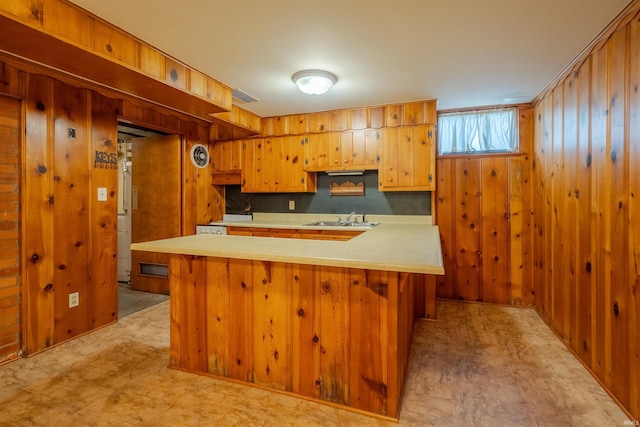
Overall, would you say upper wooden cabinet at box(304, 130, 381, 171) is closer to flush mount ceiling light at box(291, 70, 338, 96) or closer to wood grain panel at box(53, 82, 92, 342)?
flush mount ceiling light at box(291, 70, 338, 96)

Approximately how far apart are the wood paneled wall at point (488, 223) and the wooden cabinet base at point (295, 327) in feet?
6.81

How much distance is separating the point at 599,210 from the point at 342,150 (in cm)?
244

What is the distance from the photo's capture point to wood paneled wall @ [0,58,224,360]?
2320mm

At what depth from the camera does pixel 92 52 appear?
189 centimetres

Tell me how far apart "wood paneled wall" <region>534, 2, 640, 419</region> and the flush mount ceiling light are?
1.87 meters

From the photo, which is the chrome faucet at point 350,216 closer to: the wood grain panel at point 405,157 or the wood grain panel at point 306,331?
the wood grain panel at point 405,157

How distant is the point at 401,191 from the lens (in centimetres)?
377

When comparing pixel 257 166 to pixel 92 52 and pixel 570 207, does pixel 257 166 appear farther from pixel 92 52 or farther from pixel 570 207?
pixel 570 207

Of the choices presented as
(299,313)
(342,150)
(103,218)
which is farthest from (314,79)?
(103,218)

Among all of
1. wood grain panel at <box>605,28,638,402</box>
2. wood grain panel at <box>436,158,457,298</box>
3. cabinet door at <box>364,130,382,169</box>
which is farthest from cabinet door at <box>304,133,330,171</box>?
wood grain panel at <box>605,28,638,402</box>

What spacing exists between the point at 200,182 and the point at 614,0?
416cm

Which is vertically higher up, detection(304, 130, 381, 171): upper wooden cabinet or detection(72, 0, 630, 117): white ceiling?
detection(72, 0, 630, 117): white ceiling

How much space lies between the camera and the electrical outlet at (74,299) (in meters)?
2.69

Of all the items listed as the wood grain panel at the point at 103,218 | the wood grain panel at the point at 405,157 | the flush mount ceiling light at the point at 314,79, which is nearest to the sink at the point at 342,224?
the wood grain panel at the point at 405,157
